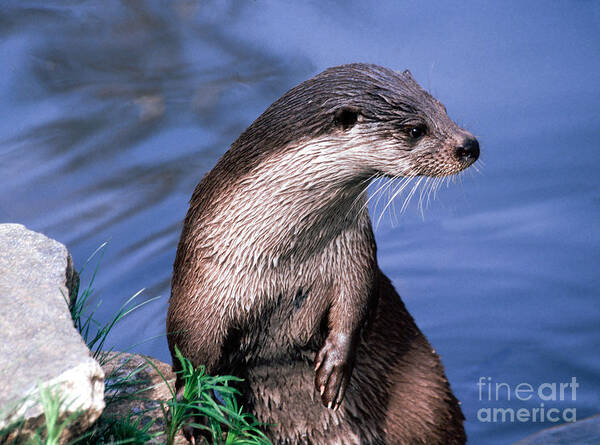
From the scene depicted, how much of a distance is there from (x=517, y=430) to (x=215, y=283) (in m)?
1.55

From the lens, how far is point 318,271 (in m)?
2.75

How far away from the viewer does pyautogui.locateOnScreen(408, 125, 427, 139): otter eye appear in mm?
2520

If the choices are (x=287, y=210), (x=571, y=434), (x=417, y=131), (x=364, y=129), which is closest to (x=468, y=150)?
(x=417, y=131)

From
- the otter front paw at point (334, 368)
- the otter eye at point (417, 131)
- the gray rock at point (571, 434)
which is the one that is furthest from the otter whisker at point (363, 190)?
the gray rock at point (571, 434)

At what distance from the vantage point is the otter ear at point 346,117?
8.08ft

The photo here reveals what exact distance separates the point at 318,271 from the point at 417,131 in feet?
1.67

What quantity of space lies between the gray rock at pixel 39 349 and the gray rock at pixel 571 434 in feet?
5.81

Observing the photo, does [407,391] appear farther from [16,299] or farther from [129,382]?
[16,299]

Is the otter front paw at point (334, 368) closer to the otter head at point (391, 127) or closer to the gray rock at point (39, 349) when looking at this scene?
the otter head at point (391, 127)

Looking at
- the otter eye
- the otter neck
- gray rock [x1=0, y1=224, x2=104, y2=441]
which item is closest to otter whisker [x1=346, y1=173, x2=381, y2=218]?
the otter neck

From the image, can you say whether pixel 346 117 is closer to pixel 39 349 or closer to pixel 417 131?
pixel 417 131

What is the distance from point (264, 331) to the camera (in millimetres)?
2805

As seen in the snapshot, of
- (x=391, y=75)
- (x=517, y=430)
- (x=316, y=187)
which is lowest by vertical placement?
(x=517, y=430)

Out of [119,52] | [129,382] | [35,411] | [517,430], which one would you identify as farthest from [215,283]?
[119,52]
